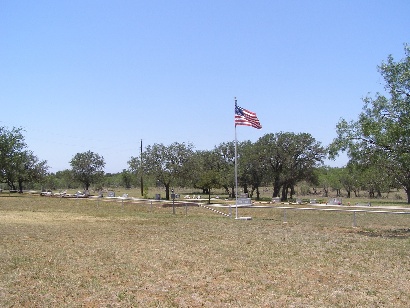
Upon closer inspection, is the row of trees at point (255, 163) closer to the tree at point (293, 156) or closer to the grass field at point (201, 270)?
the tree at point (293, 156)

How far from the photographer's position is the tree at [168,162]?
173 ft

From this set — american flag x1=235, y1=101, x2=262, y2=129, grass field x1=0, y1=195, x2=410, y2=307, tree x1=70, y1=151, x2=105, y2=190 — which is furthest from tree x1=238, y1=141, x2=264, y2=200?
grass field x1=0, y1=195, x2=410, y2=307

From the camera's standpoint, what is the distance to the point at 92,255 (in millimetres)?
12211

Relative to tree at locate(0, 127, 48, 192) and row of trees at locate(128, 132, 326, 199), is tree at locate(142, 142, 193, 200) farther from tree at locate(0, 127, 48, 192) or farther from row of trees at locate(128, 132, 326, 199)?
tree at locate(0, 127, 48, 192)

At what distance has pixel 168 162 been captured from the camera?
53.8 m

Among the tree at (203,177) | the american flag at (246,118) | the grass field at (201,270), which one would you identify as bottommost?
the grass field at (201,270)

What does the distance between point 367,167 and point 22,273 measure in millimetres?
15559

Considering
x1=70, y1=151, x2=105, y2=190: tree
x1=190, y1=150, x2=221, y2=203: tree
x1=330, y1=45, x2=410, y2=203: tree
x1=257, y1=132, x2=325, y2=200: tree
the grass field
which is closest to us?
the grass field

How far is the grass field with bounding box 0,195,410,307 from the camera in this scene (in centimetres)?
806

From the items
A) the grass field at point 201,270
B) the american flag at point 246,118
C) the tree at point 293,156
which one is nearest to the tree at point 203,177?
the tree at point 293,156

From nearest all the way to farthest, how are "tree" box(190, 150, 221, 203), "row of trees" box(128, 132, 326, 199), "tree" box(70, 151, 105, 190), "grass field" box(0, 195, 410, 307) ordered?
"grass field" box(0, 195, 410, 307)
"tree" box(190, 150, 221, 203)
"row of trees" box(128, 132, 326, 199)
"tree" box(70, 151, 105, 190)

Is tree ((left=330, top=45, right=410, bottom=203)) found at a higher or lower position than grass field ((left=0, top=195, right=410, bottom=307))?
higher

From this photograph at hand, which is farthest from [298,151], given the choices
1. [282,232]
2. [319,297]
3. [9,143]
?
[319,297]

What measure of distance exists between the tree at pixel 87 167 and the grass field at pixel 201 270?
5925 centimetres
